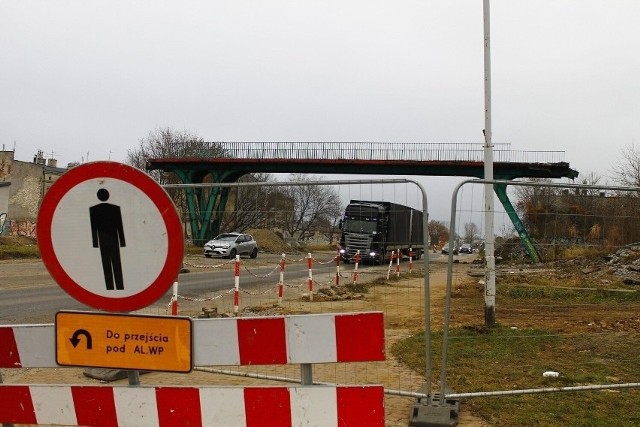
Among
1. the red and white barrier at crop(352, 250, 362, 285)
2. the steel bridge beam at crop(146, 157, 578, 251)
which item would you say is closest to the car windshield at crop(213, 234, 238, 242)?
the red and white barrier at crop(352, 250, 362, 285)

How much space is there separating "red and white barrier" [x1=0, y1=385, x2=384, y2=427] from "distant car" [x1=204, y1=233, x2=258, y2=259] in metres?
1.68

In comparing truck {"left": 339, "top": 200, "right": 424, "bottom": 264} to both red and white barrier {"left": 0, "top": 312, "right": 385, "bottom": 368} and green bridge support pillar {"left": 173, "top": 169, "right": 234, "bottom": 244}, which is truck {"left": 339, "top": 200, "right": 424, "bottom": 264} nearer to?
green bridge support pillar {"left": 173, "top": 169, "right": 234, "bottom": 244}

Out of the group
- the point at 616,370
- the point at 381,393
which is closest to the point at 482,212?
the point at 616,370

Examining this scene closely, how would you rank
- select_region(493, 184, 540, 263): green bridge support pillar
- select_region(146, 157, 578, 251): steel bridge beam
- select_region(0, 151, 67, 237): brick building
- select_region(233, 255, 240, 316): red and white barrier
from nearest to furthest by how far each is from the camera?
select_region(493, 184, 540, 263): green bridge support pillar < select_region(233, 255, 240, 316): red and white barrier < select_region(146, 157, 578, 251): steel bridge beam < select_region(0, 151, 67, 237): brick building

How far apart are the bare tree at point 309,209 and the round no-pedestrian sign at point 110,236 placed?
177cm

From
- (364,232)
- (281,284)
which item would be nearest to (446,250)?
(364,232)

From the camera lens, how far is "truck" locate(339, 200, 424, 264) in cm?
490

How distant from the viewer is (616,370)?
6527mm

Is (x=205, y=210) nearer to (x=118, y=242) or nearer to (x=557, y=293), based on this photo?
(x=118, y=242)

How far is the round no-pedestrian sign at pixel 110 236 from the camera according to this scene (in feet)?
10.4

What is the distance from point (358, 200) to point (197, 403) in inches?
94.0

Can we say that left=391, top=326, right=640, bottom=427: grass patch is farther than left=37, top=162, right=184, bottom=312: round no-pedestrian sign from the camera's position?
Yes

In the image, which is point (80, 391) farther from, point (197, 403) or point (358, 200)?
point (358, 200)

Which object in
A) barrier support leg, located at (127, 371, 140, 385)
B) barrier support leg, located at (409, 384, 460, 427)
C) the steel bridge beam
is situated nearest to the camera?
barrier support leg, located at (127, 371, 140, 385)
